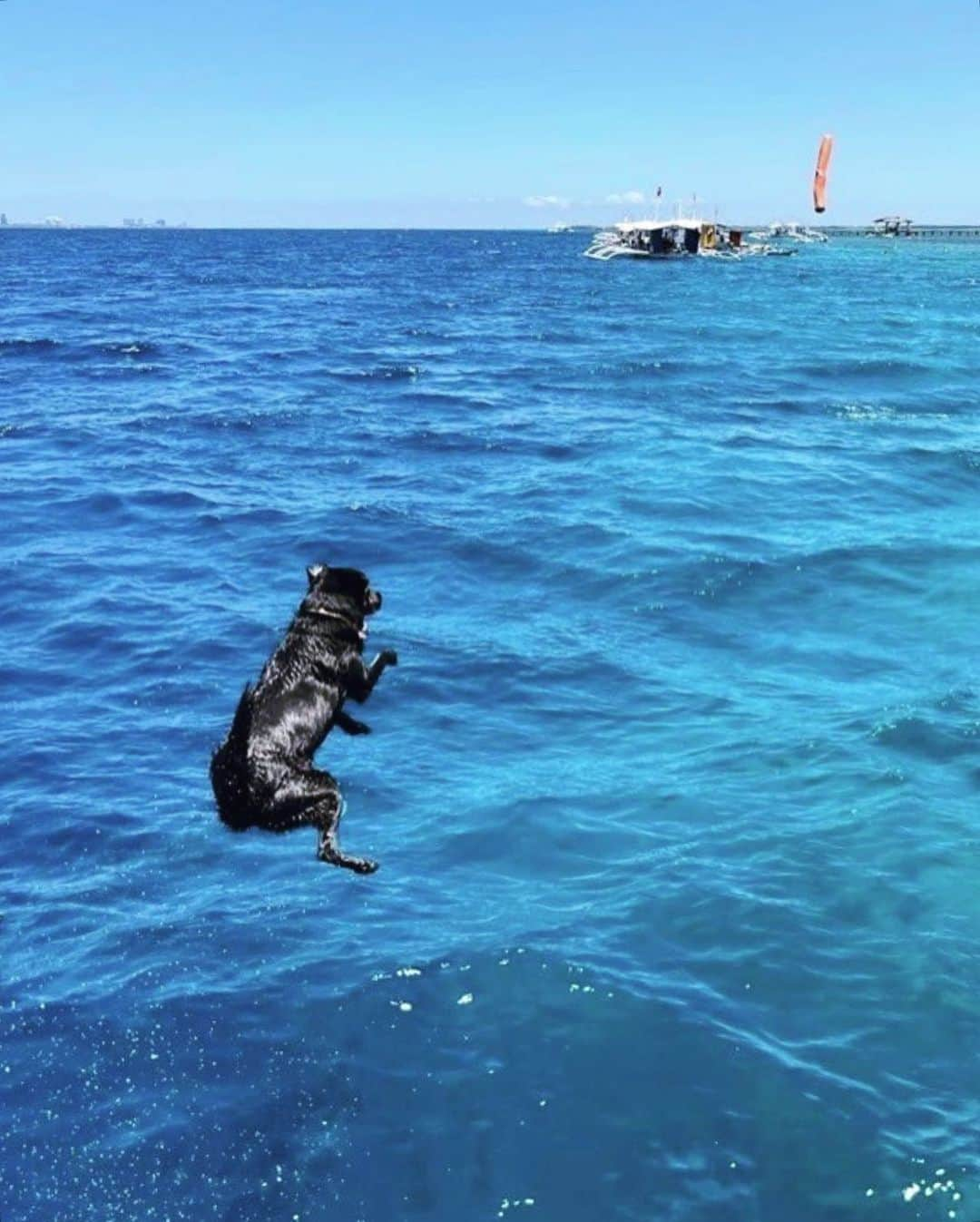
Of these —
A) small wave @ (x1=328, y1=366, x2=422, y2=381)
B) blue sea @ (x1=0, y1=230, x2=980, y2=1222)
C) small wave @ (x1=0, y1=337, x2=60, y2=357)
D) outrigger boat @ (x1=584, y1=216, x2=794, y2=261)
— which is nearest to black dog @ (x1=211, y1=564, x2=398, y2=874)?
blue sea @ (x1=0, y1=230, x2=980, y2=1222)

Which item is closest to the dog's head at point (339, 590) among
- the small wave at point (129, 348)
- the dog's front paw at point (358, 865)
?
the dog's front paw at point (358, 865)

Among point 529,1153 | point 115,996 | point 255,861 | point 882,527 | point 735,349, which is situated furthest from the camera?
point 735,349

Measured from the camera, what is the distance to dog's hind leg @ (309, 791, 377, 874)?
530cm

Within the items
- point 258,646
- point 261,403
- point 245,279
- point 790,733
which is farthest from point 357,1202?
point 245,279

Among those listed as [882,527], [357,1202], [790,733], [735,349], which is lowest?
[357,1202]

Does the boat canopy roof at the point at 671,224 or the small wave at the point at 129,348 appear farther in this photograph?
the boat canopy roof at the point at 671,224

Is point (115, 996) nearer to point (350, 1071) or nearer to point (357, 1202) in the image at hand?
point (350, 1071)

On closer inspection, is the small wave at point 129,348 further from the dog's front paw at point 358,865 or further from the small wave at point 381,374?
the dog's front paw at point 358,865

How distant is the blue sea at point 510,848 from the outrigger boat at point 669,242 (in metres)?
87.8

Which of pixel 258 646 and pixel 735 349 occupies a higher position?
pixel 735 349

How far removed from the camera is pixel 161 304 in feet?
188

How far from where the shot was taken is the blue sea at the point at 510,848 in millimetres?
7105

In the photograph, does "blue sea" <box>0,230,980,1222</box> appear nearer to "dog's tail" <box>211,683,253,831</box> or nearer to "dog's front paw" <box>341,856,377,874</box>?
"dog's front paw" <box>341,856,377,874</box>

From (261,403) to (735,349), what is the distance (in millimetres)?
20194
